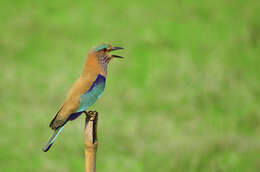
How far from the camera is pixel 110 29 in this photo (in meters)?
10.4

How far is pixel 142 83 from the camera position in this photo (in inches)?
356

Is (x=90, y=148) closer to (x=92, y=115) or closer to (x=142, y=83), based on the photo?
(x=92, y=115)

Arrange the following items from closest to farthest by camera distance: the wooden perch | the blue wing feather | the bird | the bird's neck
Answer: the wooden perch → the bird → the blue wing feather → the bird's neck

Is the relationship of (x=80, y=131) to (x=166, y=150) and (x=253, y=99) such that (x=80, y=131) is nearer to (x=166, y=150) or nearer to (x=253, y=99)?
(x=166, y=150)

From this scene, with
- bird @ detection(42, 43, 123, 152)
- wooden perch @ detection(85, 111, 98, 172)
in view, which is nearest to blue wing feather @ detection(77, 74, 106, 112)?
bird @ detection(42, 43, 123, 152)

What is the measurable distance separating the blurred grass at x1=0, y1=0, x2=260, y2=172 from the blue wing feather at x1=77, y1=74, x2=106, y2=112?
3041mm

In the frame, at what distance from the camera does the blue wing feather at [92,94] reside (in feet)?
12.2

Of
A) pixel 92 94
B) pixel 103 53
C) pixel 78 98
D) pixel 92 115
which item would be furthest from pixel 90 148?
pixel 103 53

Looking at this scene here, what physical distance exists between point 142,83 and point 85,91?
535cm

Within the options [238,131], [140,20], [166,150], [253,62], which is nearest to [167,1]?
[140,20]

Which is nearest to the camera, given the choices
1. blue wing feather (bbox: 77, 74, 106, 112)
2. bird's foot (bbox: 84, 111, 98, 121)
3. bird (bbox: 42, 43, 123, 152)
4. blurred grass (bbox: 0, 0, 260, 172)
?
bird's foot (bbox: 84, 111, 98, 121)

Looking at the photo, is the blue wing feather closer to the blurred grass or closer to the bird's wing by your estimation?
the bird's wing

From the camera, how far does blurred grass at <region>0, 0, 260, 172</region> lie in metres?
7.16

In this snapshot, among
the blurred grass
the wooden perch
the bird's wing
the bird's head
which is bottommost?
the wooden perch
